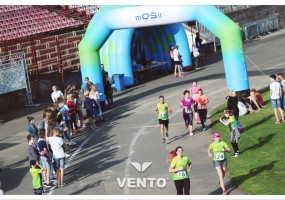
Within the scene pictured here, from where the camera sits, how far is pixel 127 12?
2689cm

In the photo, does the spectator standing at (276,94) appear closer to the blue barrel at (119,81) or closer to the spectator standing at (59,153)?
the spectator standing at (59,153)

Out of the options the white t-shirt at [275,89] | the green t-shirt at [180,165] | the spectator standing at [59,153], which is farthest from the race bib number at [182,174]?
the white t-shirt at [275,89]

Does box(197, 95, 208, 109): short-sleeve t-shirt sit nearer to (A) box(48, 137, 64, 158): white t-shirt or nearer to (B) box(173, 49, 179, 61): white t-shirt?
(A) box(48, 137, 64, 158): white t-shirt

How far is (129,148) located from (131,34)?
44.7ft

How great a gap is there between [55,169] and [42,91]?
16903 mm

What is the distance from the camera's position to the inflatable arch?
2495 centimetres

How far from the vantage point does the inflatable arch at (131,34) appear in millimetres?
24953

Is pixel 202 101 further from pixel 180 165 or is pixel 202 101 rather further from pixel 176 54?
pixel 176 54

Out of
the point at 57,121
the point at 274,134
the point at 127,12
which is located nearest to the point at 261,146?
the point at 274,134

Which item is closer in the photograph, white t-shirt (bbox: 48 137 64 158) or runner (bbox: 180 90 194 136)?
white t-shirt (bbox: 48 137 64 158)

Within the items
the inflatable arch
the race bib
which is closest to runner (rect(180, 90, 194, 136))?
the inflatable arch

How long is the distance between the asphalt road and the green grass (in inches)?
19.0

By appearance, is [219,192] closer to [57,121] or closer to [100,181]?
[100,181]

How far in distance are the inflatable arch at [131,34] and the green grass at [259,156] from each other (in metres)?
2.41
